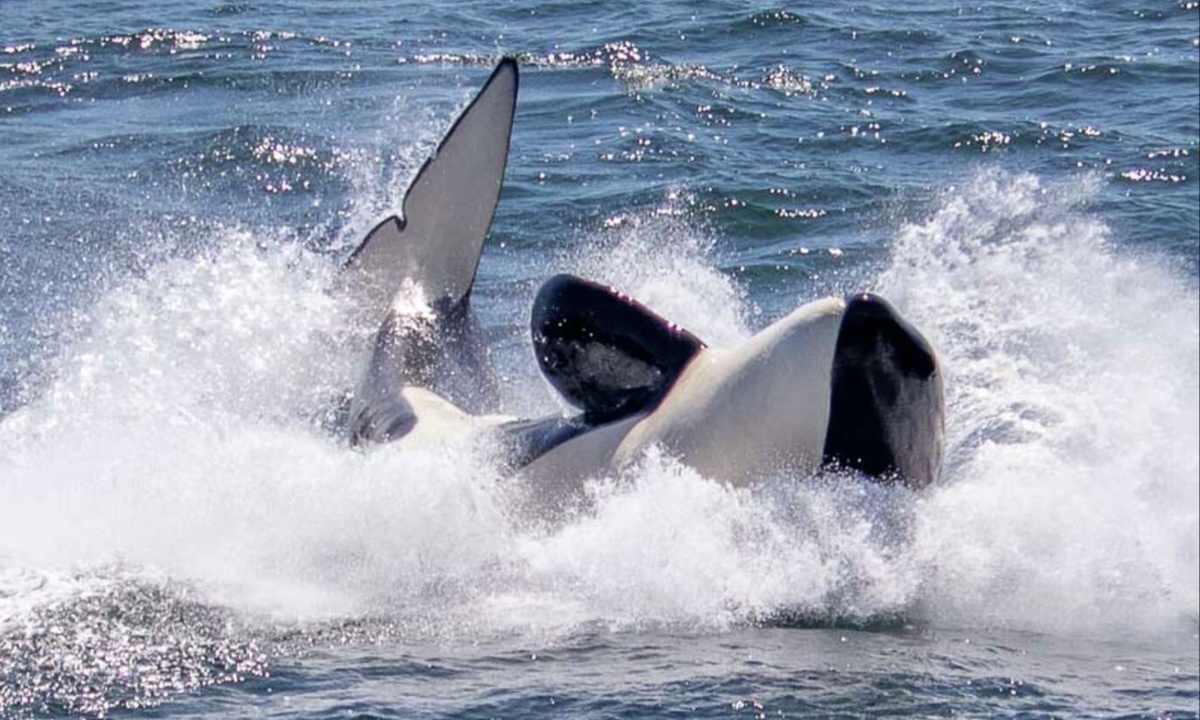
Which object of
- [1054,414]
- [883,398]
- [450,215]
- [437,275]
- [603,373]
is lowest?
[883,398]

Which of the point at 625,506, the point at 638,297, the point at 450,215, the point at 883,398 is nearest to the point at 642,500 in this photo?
the point at 625,506

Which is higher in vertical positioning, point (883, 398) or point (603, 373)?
point (603, 373)

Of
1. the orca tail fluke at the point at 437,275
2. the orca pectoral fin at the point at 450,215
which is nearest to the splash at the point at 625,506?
the orca tail fluke at the point at 437,275

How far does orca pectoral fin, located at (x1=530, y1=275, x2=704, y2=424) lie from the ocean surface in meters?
0.56

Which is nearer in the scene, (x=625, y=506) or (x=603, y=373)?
(x=625, y=506)

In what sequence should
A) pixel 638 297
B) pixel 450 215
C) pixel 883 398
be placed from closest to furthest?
pixel 883 398 < pixel 450 215 < pixel 638 297

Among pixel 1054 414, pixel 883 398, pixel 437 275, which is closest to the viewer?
pixel 883 398

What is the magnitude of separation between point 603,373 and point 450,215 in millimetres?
2883

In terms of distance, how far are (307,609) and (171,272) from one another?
794 centimetres

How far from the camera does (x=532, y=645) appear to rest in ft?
29.9

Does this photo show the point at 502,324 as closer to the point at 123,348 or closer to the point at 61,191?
the point at 123,348

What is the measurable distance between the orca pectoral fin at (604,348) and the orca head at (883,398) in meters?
1.46

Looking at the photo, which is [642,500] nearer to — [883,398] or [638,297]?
[883,398]

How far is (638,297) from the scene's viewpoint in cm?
1548
